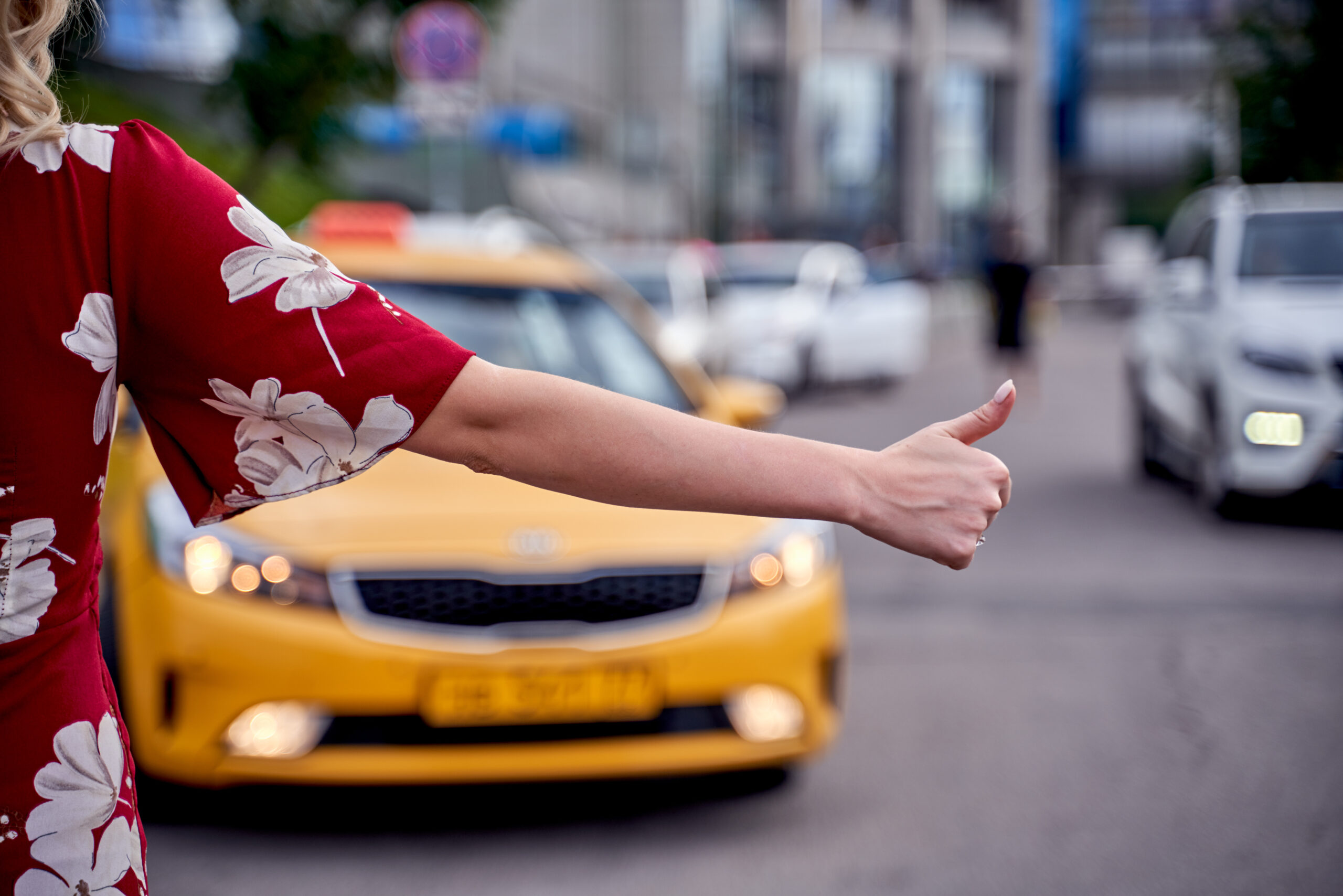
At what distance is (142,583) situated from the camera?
4.06 meters

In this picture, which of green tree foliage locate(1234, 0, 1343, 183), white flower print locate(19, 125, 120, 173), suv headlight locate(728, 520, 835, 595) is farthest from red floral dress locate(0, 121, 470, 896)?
green tree foliage locate(1234, 0, 1343, 183)

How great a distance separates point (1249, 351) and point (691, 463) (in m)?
8.72

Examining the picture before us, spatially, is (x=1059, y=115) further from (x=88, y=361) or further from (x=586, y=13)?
(x=88, y=361)

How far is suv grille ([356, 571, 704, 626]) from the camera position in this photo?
13.2ft

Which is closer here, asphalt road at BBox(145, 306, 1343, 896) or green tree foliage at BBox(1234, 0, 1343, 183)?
asphalt road at BBox(145, 306, 1343, 896)

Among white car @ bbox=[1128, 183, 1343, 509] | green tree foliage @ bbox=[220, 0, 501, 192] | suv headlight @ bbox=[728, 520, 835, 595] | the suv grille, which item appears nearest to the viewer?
the suv grille

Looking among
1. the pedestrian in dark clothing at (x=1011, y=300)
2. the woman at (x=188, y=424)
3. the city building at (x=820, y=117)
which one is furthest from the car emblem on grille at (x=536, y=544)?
the city building at (x=820, y=117)

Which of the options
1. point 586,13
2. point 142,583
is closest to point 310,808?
point 142,583

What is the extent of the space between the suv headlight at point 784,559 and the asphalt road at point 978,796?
0.64 metres

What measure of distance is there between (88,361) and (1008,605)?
259 inches

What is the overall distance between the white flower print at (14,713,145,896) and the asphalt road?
2.41 m

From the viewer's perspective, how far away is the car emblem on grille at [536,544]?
13.5 feet

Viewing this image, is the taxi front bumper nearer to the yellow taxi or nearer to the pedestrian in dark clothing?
the yellow taxi

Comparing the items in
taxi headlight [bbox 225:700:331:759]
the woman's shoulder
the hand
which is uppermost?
the woman's shoulder
